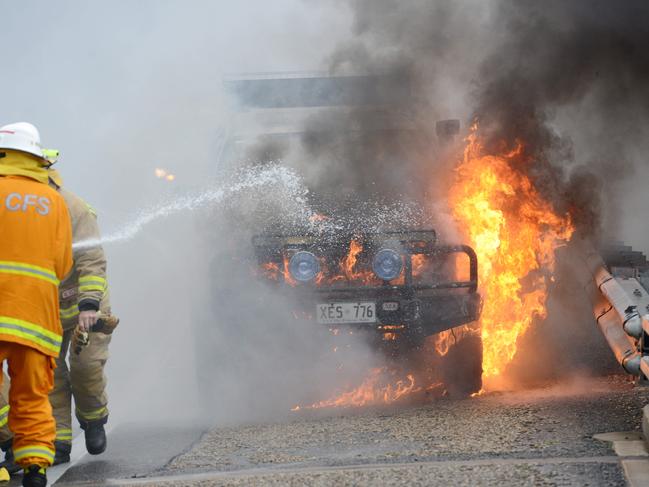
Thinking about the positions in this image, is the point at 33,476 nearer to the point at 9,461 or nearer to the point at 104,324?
the point at 9,461

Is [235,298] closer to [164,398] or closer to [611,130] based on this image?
[164,398]

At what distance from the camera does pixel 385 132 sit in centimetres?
796

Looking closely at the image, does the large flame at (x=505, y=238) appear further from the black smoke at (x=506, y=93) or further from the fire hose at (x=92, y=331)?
the fire hose at (x=92, y=331)

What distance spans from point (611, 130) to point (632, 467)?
5.33 m

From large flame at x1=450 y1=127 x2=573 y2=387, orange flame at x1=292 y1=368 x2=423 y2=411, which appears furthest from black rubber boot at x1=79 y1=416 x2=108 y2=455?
large flame at x1=450 y1=127 x2=573 y2=387

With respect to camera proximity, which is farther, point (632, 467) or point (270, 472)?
point (270, 472)

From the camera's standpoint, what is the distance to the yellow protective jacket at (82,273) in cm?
495

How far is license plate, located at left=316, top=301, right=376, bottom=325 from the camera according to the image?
20.1 ft

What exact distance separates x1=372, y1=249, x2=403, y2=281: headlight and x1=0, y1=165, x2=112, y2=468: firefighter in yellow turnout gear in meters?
1.69

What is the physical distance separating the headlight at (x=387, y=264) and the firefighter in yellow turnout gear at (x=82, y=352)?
1.69 metres

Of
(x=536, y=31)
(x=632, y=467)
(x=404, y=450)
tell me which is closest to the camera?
(x=632, y=467)

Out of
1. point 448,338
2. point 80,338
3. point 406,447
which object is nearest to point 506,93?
point 448,338

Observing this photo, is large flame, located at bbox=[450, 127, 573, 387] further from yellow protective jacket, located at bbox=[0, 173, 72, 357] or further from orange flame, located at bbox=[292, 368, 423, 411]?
yellow protective jacket, located at bbox=[0, 173, 72, 357]

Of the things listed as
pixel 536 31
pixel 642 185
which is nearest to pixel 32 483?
pixel 536 31
